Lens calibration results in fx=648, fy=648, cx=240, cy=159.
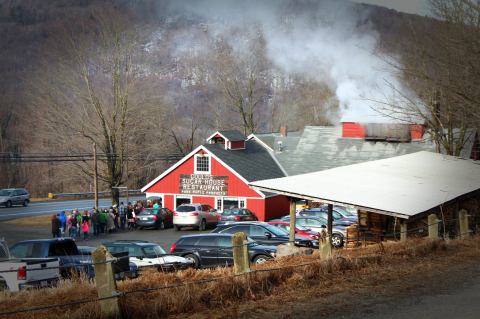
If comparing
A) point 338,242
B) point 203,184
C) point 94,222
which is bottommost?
point 338,242

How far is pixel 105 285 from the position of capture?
33.3 ft

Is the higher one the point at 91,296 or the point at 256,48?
the point at 256,48

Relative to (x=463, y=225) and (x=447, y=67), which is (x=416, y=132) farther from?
(x=463, y=225)

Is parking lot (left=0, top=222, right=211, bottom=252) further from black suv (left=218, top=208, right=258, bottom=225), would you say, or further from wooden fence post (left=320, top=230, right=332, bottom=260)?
wooden fence post (left=320, top=230, right=332, bottom=260)

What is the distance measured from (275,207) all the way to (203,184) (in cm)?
553

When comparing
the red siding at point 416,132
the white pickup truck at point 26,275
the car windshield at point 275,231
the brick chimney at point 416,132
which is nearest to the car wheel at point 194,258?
the car windshield at point 275,231

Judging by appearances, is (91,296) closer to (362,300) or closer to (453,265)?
(362,300)

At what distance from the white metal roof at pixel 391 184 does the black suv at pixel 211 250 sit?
2018 millimetres

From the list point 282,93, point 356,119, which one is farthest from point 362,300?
point 282,93

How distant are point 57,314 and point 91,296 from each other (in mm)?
850

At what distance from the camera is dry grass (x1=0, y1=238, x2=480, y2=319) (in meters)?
10.7

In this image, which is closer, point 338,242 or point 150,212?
point 338,242

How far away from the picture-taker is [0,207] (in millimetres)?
58438

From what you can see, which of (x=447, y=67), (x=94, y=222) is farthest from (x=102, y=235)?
(x=447, y=67)
